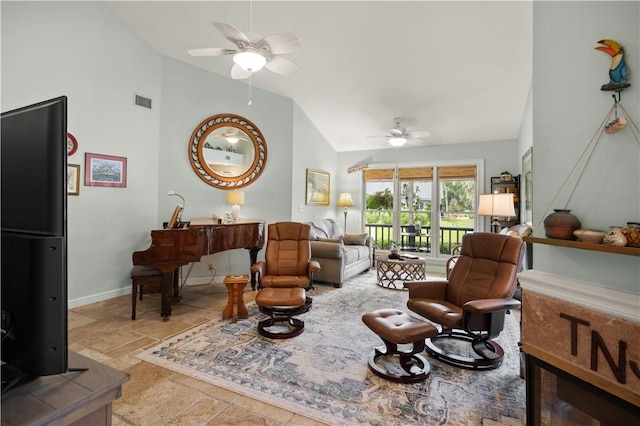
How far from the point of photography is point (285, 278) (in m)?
3.42

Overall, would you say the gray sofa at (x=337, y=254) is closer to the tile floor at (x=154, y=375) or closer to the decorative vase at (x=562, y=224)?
the tile floor at (x=154, y=375)

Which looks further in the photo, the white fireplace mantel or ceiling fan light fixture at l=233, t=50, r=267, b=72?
ceiling fan light fixture at l=233, t=50, r=267, b=72

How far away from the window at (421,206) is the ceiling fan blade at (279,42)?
191 inches

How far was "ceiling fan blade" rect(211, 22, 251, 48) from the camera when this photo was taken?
2.37m

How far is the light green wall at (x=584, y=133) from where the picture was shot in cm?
118

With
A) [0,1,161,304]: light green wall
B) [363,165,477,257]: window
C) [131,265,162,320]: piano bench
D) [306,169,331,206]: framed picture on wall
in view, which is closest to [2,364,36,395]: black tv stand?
[131,265,162,320]: piano bench

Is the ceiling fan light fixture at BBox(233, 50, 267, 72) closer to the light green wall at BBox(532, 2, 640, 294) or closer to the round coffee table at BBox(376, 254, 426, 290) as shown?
the light green wall at BBox(532, 2, 640, 294)

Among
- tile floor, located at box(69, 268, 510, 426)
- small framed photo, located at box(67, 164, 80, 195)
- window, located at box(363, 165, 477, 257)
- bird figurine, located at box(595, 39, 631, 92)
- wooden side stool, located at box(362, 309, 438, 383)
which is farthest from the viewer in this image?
window, located at box(363, 165, 477, 257)

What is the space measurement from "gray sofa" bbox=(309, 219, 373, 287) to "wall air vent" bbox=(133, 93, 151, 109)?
3.15m

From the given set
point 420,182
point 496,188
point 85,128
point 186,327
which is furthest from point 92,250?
point 496,188

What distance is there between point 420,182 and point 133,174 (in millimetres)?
5569

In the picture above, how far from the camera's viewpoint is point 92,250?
3.85 m

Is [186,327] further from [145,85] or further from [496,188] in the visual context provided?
[496,188]

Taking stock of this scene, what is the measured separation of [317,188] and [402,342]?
4.75 metres
